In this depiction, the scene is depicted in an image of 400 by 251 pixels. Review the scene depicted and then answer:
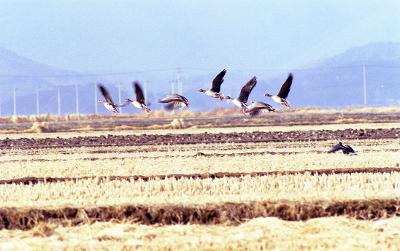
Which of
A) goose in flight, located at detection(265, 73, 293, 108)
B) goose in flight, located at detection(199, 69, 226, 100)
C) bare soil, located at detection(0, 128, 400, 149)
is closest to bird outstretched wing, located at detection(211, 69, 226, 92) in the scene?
goose in flight, located at detection(199, 69, 226, 100)

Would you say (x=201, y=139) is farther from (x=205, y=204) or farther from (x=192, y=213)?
(x=192, y=213)

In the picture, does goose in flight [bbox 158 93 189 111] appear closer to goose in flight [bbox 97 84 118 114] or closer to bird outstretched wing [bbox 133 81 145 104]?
bird outstretched wing [bbox 133 81 145 104]

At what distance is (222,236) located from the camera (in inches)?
438

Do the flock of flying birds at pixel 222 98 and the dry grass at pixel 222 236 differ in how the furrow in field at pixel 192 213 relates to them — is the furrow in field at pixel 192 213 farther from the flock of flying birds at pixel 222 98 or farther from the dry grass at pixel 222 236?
the flock of flying birds at pixel 222 98

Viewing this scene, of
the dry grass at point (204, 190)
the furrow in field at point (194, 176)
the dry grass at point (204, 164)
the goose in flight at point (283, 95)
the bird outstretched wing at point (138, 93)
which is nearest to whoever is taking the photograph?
the dry grass at point (204, 190)

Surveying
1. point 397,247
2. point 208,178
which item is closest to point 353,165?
point 208,178

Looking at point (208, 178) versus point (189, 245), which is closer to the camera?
point (189, 245)

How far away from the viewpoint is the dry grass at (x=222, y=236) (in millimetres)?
10469

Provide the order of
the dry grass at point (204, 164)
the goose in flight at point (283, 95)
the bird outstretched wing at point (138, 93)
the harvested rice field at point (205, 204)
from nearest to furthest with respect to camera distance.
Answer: the harvested rice field at point (205, 204) < the goose in flight at point (283, 95) < the bird outstretched wing at point (138, 93) < the dry grass at point (204, 164)

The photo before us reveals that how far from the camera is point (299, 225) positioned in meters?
11.6

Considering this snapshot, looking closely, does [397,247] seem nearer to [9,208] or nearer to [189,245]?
[189,245]

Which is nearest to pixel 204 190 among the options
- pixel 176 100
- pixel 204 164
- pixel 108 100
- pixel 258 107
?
pixel 176 100

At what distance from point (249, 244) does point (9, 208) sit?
3641 millimetres

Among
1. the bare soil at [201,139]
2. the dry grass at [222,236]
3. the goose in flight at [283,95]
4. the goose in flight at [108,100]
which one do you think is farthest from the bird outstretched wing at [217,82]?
the bare soil at [201,139]
